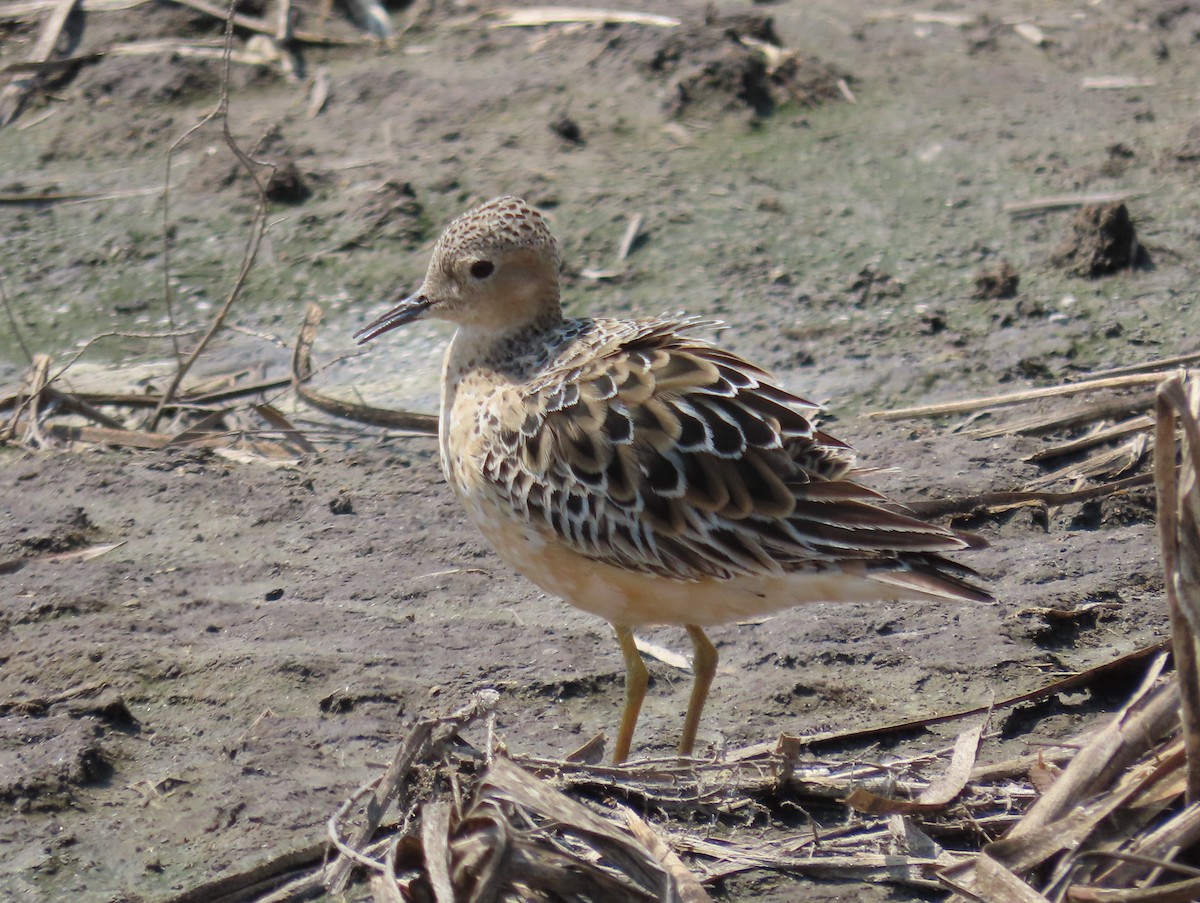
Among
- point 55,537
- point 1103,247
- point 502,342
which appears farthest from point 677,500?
point 1103,247

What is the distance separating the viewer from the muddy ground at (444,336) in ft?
17.9

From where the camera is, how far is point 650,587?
520 centimetres

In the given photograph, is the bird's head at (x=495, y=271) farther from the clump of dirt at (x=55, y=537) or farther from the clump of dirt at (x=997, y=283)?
the clump of dirt at (x=997, y=283)

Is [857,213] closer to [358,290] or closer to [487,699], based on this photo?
[358,290]

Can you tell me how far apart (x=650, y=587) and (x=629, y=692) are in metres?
0.45

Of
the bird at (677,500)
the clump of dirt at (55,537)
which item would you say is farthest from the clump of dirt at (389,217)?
the bird at (677,500)

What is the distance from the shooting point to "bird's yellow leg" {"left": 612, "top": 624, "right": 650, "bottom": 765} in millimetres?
5336

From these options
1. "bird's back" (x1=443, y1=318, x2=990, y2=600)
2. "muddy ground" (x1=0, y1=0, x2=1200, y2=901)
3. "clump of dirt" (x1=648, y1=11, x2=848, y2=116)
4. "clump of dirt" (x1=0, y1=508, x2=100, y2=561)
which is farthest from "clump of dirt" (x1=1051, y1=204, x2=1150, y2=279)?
"clump of dirt" (x1=0, y1=508, x2=100, y2=561)

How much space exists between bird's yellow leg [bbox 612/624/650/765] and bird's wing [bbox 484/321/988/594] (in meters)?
0.43

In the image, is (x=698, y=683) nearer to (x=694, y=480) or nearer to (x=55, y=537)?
(x=694, y=480)

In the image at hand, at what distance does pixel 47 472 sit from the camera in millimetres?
7418

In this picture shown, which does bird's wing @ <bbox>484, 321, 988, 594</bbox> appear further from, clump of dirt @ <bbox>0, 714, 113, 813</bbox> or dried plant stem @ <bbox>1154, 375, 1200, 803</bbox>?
clump of dirt @ <bbox>0, 714, 113, 813</bbox>

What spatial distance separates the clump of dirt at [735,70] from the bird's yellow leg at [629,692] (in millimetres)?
6032

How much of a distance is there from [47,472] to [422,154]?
3855 millimetres
